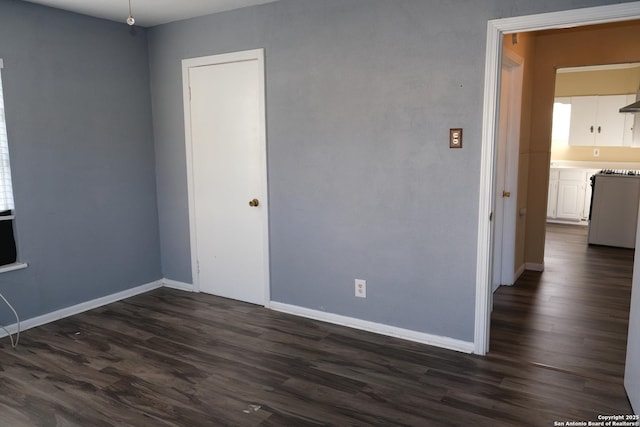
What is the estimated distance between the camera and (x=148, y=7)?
3721 millimetres

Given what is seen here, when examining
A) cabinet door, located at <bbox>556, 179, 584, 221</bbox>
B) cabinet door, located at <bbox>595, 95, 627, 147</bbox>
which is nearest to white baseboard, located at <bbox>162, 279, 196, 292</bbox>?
cabinet door, located at <bbox>556, 179, 584, 221</bbox>

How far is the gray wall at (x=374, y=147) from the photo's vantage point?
308 cm

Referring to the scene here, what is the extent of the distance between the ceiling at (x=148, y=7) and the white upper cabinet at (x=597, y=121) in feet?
20.2

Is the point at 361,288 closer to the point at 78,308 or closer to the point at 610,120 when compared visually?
the point at 78,308

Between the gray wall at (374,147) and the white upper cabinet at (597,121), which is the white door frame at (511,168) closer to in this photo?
the gray wall at (374,147)

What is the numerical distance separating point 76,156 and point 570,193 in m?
7.19

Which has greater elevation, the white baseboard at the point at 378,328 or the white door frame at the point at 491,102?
the white door frame at the point at 491,102

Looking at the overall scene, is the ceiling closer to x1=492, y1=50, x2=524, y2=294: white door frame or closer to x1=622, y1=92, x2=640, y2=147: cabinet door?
x1=492, y1=50, x2=524, y2=294: white door frame

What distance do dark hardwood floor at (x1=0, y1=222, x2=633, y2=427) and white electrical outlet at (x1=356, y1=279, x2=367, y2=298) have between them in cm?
29

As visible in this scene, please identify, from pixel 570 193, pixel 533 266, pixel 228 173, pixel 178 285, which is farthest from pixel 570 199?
pixel 178 285

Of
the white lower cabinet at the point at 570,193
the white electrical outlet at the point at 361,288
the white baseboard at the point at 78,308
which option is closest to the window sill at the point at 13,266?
the white baseboard at the point at 78,308

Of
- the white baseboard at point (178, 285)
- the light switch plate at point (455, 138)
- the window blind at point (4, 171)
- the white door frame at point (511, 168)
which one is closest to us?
the light switch plate at point (455, 138)

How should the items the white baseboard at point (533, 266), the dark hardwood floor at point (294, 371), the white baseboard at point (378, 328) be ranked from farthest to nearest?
1. the white baseboard at point (533, 266)
2. the white baseboard at point (378, 328)
3. the dark hardwood floor at point (294, 371)

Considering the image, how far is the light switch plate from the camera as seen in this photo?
3076mm
